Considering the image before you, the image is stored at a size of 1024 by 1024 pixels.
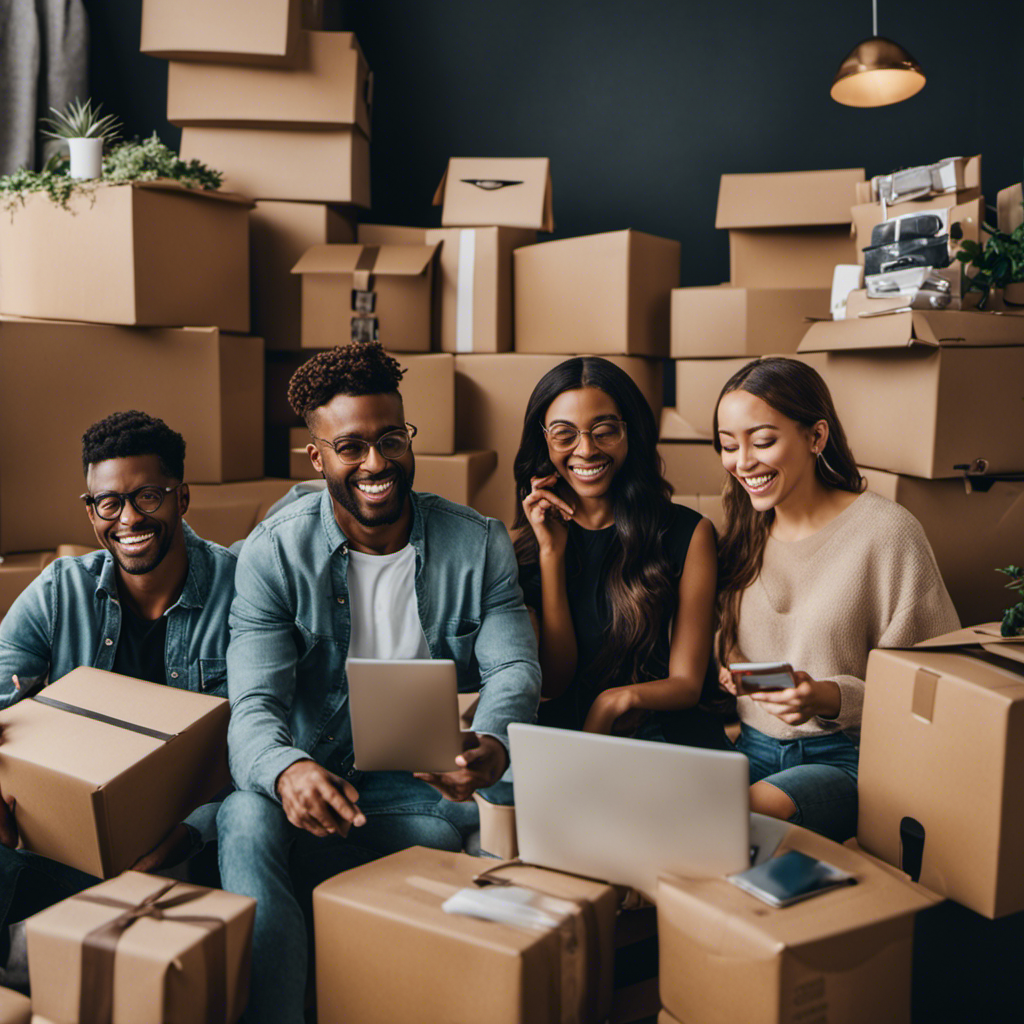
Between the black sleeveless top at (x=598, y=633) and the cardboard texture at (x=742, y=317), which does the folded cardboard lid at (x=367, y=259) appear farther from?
the black sleeveless top at (x=598, y=633)

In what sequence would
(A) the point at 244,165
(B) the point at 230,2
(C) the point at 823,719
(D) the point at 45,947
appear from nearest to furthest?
(D) the point at 45,947 → (C) the point at 823,719 → (B) the point at 230,2 → (A) the point at 244,165

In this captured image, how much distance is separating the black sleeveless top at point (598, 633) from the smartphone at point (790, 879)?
0.60 metres

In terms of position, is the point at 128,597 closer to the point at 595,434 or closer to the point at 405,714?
the point at 405,714

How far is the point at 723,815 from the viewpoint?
1092 mm

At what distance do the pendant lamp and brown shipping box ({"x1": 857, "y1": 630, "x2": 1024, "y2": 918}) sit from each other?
1.94 metres

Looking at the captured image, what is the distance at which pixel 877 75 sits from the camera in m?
2.74

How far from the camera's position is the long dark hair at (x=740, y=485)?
1.68 m

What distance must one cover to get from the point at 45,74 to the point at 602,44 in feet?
6.32

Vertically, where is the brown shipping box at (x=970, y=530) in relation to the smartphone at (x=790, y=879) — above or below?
above

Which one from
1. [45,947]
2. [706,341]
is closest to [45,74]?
[706,341]

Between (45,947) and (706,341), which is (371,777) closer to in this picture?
(45,947)

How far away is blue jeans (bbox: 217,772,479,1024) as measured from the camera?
121cm

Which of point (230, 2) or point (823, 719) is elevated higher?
point (230, 2)

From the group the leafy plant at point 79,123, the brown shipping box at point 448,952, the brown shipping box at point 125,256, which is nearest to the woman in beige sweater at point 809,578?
the brown shipping box at point 448,952
